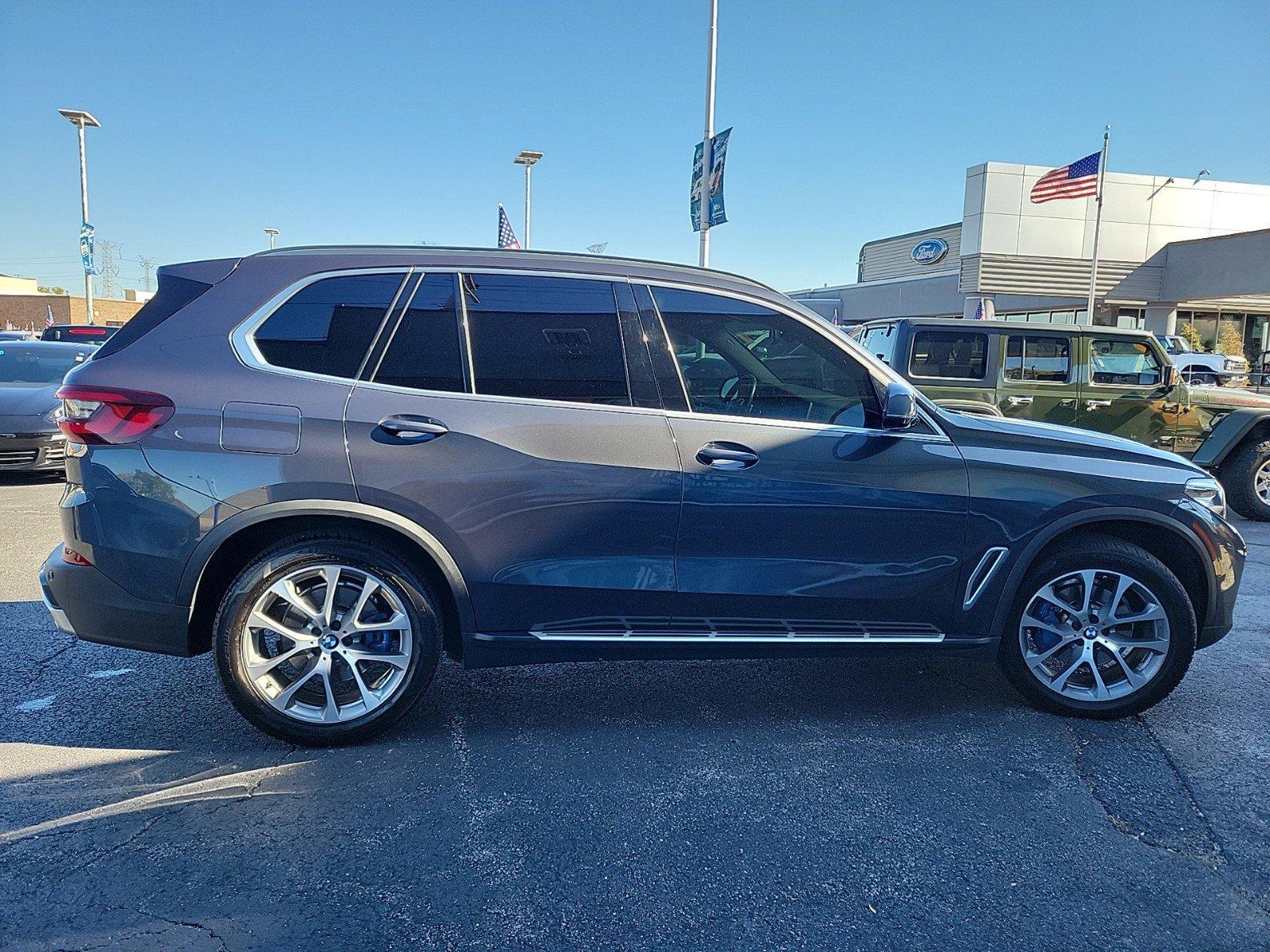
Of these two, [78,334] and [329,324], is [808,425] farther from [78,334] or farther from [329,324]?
[78,334]

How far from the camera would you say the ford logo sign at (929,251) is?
124 ft

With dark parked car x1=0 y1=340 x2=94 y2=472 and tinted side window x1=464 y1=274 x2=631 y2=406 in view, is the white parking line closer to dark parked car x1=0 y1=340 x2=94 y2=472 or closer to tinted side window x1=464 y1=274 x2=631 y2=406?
tinted side window x1=464 y1=274 x2=631 y2=406

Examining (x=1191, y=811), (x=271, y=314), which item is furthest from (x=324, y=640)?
(x=1191, y=811)

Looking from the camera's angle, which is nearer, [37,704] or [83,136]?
[37,704]

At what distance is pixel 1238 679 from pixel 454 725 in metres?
3.78

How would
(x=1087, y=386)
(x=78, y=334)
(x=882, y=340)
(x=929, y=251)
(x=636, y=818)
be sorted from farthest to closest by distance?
1. (x=929, y=251)
2. (x=78, y=334)
3. (x=882, y=340)
4. (x=1087, y=386)
5. (x=636, y=818)

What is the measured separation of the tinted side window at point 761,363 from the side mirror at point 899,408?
8cm

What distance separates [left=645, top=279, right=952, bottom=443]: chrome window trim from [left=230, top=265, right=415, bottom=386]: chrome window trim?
3.16 ft

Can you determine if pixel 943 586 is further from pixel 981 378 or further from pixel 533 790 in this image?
pixel 981 378

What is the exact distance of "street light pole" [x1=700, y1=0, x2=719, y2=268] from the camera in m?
13.2

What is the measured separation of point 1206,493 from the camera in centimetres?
382

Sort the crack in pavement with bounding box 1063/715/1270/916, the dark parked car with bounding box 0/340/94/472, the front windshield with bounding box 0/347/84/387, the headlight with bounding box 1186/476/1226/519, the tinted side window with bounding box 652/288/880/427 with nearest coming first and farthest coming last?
the crack in pavement with bounding box 1063/715/1270/916 → the tinted side window with bounding box 652/288/880/427 → the headlight with bounding box 1186/476/1226/519 → the dark parked car with bounding box 0/340/94/472 → the front windshield with bounding box 0/347/84/387

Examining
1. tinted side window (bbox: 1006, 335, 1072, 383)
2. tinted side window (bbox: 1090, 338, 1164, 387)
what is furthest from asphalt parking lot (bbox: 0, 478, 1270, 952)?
tinted side window (bbox: 1090, 338, 1164, 387)

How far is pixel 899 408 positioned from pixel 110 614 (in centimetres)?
305
